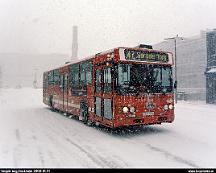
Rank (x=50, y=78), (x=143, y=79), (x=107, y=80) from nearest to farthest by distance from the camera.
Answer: (x=143, y=79)
(x=107, y=80)
(x=50, y=78)

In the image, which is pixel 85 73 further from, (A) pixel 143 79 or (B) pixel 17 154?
(B) pixel 17 154

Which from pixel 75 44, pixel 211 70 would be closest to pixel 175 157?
pixel 211 70

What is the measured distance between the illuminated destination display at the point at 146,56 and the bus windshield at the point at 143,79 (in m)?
0.25

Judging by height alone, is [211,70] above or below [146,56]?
above

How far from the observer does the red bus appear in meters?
11.3

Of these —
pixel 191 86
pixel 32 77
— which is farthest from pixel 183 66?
pixel 32 77

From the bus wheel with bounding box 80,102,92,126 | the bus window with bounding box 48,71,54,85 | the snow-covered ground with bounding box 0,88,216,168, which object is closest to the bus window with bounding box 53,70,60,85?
the bus window with bounding box 48,71,54,85

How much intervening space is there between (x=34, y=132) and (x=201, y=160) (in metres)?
7.38

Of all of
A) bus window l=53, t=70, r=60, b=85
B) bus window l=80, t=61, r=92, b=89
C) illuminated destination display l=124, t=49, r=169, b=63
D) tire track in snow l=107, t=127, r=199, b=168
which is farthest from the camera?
bus window l=53, t=70, r=60, b=85

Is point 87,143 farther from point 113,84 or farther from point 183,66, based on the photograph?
point 183,66

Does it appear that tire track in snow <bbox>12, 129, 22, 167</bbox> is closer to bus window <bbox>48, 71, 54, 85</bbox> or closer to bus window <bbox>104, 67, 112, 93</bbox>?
bus window <bbox>104, 67, 112, 93</bbox>

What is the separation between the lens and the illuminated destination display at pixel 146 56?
11.6 m

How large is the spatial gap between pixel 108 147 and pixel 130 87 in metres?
2.53

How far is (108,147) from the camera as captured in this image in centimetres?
983
